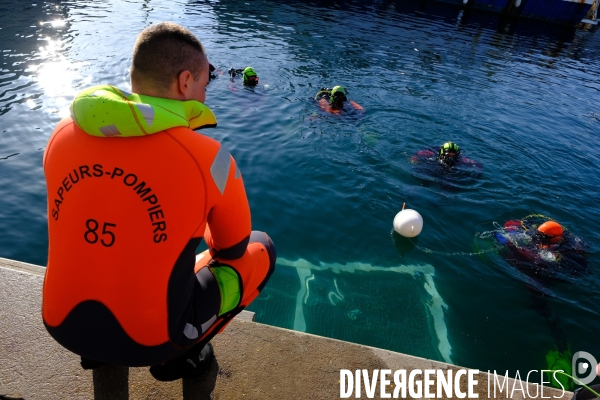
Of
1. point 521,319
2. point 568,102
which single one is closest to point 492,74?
point 568,102

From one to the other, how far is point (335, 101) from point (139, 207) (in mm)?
9257

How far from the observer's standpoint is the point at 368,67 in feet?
51.5

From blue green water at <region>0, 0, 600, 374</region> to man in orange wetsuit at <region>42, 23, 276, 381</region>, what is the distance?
3.05 meters

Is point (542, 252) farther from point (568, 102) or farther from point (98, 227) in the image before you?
point (568, 102)

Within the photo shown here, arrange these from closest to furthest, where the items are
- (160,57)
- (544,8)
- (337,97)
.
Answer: (160,57)
(337,97)
(544,8)

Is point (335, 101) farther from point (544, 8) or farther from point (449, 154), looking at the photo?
point (544, 8)

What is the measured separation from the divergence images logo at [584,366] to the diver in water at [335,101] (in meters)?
7.56

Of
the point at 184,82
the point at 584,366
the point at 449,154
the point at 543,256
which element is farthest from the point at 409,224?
the point at 184,82

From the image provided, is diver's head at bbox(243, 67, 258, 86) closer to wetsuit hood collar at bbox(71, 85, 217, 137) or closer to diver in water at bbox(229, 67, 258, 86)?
diver in water at bbox(229, 67, 258, 86)

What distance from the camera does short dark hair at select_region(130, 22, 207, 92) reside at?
1.89 m

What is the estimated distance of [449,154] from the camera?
26.3 feet

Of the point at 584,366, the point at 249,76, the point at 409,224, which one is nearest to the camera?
the point at 584,366

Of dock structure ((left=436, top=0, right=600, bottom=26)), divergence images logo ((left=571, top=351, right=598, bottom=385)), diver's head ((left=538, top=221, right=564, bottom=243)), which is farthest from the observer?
dock structure ((left=436, top=0, right=600, bottom=26))

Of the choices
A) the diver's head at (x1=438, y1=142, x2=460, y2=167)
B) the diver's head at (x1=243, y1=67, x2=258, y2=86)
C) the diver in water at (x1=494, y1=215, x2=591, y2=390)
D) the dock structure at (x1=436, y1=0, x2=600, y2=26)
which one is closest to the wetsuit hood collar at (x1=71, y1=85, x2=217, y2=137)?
the diver in water at (x1=494, y1=215, x2=591, y2=390)
